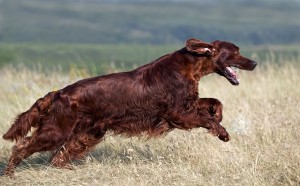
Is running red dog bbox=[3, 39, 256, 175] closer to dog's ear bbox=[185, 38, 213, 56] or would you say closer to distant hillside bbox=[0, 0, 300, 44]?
dog's ear bbox=[185, 38, 213, 56]

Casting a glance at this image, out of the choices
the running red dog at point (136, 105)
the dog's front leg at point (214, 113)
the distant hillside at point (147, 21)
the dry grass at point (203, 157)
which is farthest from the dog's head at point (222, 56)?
the distant hillside at point (147, 21)

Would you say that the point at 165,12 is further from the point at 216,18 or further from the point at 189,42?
the point at 189,42

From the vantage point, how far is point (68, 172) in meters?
8.15

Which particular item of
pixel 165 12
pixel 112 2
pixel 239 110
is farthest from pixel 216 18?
pixel 239 110

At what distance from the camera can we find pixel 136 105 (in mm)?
8195

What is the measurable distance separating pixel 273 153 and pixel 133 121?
140 centimetres

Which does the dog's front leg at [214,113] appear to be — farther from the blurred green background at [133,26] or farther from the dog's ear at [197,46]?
the blurred green background at [133,26]

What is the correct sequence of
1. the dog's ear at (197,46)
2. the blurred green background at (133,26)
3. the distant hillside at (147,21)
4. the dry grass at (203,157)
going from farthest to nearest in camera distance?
the distant hillside at (147,21) → the blurred green background at (133,26) → the dog's ear at (197,46) → the dry grass at (203,157)

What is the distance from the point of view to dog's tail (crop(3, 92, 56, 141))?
823 cm

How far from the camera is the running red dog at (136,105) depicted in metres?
8.03

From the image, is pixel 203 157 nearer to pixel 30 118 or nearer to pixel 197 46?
pixel 197 46

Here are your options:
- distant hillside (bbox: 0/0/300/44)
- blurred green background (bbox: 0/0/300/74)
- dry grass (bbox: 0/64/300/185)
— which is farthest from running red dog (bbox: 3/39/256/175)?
distant hillside (bbox: 0/0/300/44)

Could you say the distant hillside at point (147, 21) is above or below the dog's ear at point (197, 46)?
below

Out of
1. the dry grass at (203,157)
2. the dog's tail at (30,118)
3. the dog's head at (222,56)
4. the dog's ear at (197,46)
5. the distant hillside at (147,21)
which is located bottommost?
the distant hillside at (147,21)
